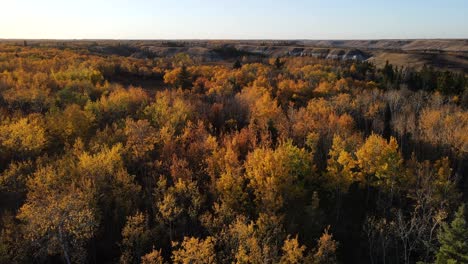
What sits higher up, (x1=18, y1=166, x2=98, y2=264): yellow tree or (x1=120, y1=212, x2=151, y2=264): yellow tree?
(x1=18, y1=166, x2=98, y2=264): yellow tree

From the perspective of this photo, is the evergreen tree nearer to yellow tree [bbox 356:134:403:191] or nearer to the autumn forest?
the autumn forest

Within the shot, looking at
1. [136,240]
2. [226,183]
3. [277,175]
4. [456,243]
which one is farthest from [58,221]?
[456,243]

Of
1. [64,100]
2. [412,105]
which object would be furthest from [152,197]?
[412,105]

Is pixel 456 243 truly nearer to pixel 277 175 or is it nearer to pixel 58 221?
pixel 277 175

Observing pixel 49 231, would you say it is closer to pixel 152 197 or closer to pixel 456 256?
pixel 152 197

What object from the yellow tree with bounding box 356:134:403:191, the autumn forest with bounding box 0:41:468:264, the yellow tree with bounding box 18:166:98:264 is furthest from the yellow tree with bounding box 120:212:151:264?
the yellow tree with bounding box 356:134:403:191

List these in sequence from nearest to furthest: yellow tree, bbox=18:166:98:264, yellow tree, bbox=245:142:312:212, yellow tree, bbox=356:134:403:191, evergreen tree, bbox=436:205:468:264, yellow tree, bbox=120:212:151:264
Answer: evergreen tree, bbox=436:205:468:264, yellow tree, bbox=18:166:98:264, yellow tree, bbox=120:212:151:264, yellow tree, bbox=245:142:312:212, yellow tree, bbox=356:134:403:191

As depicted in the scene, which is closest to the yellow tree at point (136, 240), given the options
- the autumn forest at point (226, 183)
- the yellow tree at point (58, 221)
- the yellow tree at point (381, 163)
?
the autumn forest at point (226, 183)
